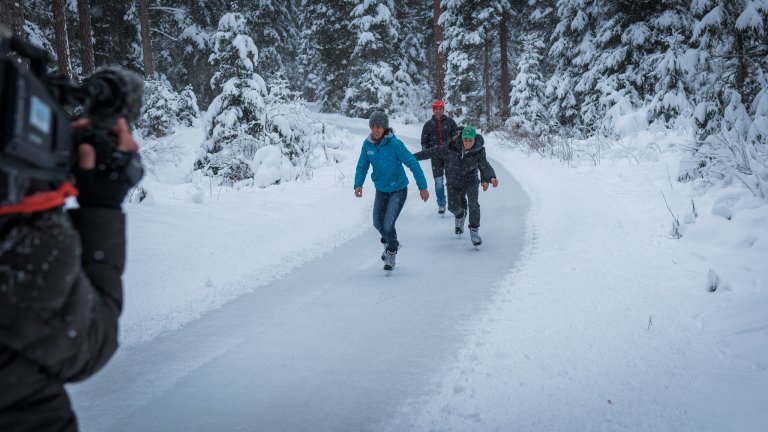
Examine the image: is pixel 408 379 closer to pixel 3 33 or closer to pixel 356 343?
pixel 356 343

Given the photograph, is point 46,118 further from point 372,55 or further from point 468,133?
point 372,55

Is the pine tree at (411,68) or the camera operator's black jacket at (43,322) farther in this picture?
the pine tree at (411,68)

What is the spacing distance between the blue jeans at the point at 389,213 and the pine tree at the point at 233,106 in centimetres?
764

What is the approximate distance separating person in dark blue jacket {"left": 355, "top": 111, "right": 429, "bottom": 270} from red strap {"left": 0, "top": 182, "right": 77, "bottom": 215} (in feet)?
16.2

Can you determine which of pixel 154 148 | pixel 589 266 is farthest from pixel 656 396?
pixel 154 148

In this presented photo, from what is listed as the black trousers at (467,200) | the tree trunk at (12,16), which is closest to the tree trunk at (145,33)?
the tree trunk at (12,16)

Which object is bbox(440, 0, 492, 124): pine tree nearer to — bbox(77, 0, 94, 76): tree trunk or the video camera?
bbox(77, 0, 94, 76): tree trunk

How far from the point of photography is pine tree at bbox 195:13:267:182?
43.0 feet

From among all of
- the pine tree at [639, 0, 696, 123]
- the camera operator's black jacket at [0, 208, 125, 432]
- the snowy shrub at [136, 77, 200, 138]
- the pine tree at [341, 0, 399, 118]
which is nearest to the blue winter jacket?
the camera operator's black jacket at [0, 208, 125, 432]

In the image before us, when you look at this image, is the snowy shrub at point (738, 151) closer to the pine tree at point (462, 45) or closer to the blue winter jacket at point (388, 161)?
the blue winter jacket at point (388, 161)

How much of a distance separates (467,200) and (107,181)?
21.6 ft

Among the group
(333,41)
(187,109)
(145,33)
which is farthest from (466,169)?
(333,41)

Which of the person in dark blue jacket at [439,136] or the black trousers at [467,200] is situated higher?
the person in dark blue jacket at [439,136]

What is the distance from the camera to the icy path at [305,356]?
2.98 m
